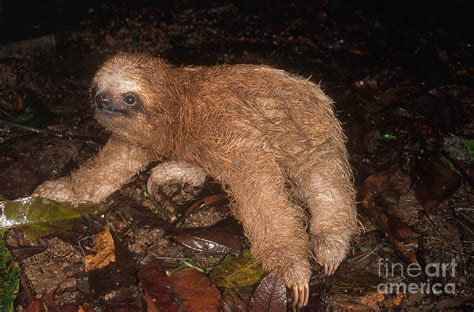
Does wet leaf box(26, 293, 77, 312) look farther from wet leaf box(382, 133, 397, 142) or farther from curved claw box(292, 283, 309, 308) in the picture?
wet leaf box(382, 133, 397, 142)

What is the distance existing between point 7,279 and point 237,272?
6.06 ft

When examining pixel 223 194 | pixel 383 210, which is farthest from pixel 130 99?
pixel 383 210

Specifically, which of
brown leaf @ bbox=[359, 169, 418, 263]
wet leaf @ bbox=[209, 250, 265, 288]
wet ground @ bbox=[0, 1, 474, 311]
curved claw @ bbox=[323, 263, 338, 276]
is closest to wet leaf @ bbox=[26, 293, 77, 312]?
wet ground @ bbox=[0, 1, 474, 311]

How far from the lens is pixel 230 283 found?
3.73 metres

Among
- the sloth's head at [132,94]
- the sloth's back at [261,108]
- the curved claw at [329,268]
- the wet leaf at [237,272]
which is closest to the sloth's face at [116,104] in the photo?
the sloth's head at [132,94]

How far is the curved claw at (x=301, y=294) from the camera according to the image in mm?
3586

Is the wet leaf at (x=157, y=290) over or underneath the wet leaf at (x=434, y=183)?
underneath

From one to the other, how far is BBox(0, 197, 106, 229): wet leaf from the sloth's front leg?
0.63 m

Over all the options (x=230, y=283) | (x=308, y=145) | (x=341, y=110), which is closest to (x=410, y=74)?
(x=341, y=110)

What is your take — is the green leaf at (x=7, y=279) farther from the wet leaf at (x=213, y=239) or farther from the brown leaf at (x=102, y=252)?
the wet leaf at (x=213, y=239)

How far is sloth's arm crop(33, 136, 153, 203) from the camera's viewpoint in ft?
14.3

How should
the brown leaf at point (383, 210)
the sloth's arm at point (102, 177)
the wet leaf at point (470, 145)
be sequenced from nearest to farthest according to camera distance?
the brown leaf at point (383, 210) → the sloth's arm at point (102, 177) → the wet leaf at point (470, 145)

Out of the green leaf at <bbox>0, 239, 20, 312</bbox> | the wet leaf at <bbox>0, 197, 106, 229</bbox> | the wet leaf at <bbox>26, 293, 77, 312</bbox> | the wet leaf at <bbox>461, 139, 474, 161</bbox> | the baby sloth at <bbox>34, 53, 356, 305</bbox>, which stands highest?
the baby sloth at <bbox>34, 53, 356, 305</bbox>

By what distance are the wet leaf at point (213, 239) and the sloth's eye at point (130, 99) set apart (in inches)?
51.2
